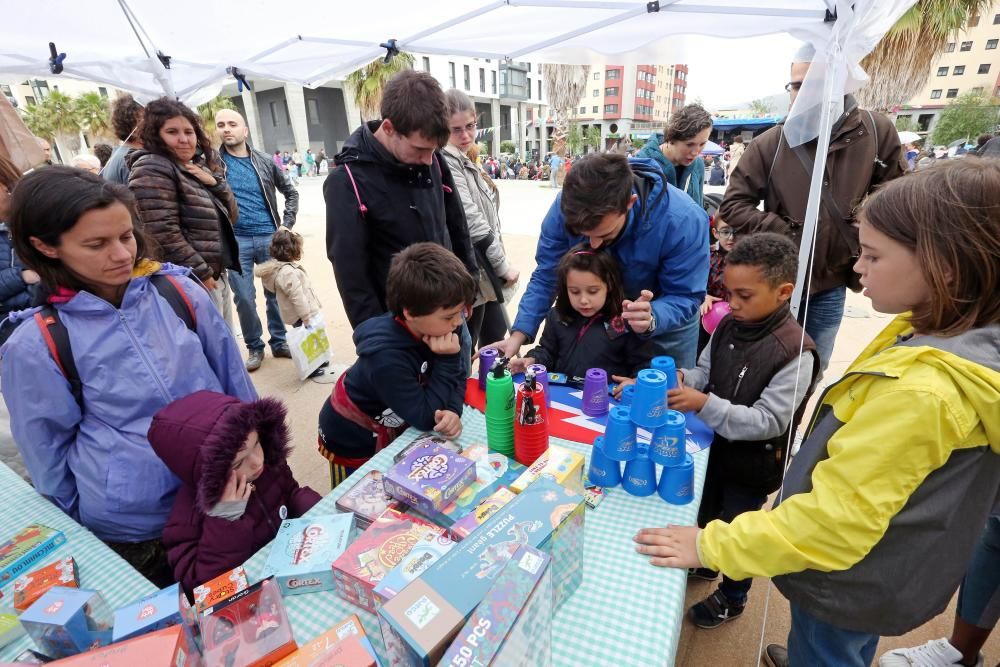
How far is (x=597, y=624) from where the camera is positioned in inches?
41.1

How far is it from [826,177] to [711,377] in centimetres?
157

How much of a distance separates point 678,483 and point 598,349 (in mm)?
874

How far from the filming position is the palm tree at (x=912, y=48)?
8.46 metres

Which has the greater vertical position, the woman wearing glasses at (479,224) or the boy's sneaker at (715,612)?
the woman wearing glasses at (479,224)

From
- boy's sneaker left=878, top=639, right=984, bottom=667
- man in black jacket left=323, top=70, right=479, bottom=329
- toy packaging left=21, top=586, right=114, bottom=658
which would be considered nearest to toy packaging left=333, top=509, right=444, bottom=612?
toy packaging left=21, top=586, right=114, bottom=658

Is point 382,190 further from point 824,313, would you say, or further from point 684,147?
point 824,313

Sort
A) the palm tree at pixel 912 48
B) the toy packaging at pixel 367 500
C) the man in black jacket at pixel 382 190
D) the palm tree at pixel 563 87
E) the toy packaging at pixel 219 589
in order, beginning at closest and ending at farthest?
the toy packaging at pixel 219 589
the toy packaging at pixel 367 500
the man in black jacket at pixel 382 190
the palm tree at pixel 912 48
the palm tree at pixel 563 87

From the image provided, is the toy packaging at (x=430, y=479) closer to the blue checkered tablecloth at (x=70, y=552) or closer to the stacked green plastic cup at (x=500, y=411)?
the stacked green plastic cup at (x=500, y=411)

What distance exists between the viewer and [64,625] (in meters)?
0.93

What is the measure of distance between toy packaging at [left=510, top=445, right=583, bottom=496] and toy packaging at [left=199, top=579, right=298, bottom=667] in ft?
1.97

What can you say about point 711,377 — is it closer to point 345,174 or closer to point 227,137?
point 345,174

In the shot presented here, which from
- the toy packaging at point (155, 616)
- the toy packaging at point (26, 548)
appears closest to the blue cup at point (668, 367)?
the toy packaging at point (155, 616)

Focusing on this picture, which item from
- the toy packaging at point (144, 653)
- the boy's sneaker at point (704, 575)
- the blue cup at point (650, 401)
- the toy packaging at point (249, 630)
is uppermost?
the blue cup at point (650, 401)

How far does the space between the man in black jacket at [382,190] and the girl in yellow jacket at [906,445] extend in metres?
1.68
